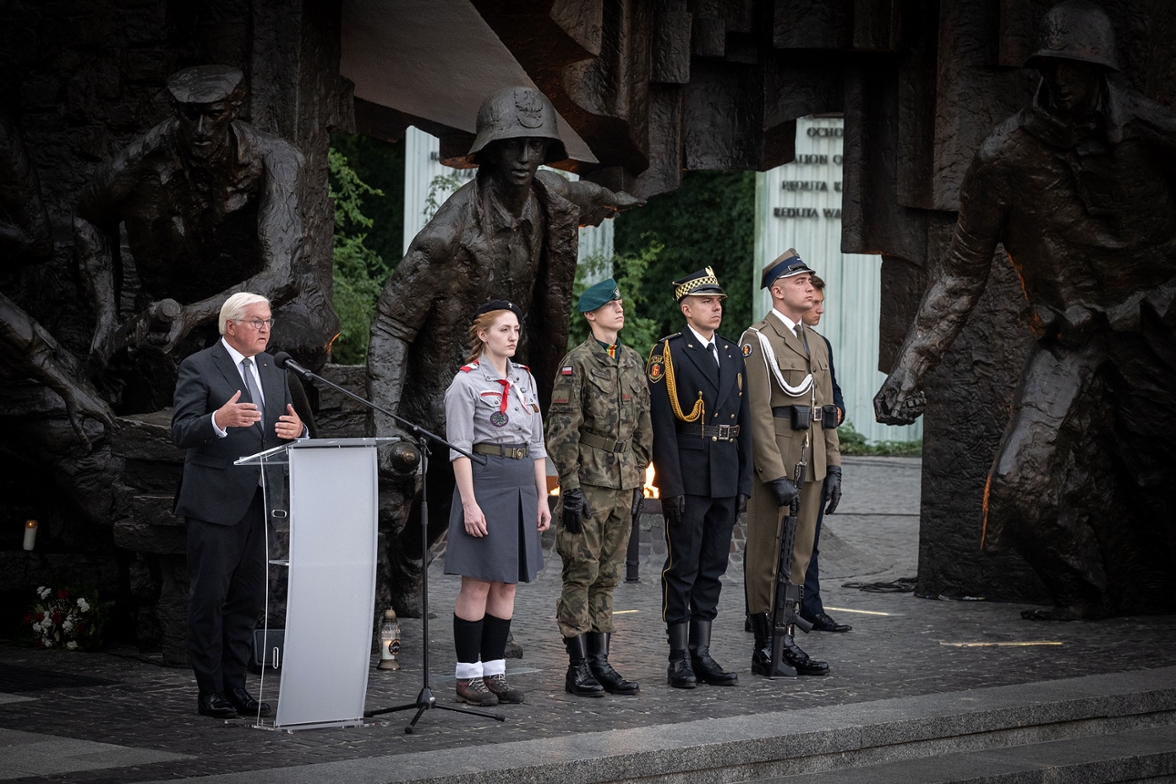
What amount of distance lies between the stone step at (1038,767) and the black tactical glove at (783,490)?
1.66 meters

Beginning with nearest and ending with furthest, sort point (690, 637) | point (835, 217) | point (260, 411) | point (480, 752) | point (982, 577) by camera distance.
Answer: point (480, 752) < point (260, 411) < point (690, 637) < point (982, 577) < point (835, 217)

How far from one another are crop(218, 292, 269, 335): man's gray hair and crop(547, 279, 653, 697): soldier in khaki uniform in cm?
141

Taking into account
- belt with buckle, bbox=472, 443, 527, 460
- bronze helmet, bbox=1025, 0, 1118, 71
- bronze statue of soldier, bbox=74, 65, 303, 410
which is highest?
bronze helmet, bbox=1025, 0, 1118, 71

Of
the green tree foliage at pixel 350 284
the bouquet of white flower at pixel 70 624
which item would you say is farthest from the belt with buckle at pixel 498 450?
the green tree foliage at pixel 350 284

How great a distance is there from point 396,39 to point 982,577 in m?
5.36

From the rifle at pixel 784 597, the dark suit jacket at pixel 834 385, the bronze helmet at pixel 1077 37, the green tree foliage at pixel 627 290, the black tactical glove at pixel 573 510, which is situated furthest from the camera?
the green tree foliage at pixel 627 290

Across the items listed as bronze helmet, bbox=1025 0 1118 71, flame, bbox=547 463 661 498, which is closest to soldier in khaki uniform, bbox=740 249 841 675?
bronze helmet, bbox=1025 0 1118 71

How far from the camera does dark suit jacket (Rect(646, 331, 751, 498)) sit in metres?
7.65

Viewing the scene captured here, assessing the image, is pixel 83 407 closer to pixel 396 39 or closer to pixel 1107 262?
pixel 396 39

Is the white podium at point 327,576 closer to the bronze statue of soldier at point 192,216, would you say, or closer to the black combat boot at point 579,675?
the black combat boot at point 579,675

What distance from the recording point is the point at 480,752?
18.8 ft

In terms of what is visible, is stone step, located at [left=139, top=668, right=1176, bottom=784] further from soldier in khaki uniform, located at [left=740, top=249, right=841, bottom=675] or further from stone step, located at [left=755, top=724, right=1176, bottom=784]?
soldier in khaki uniform, located at [left=740, top=249, right=841, bottom=675]

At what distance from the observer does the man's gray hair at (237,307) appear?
22.0 feet

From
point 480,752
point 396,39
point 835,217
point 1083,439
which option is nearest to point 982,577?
point 1083,439
